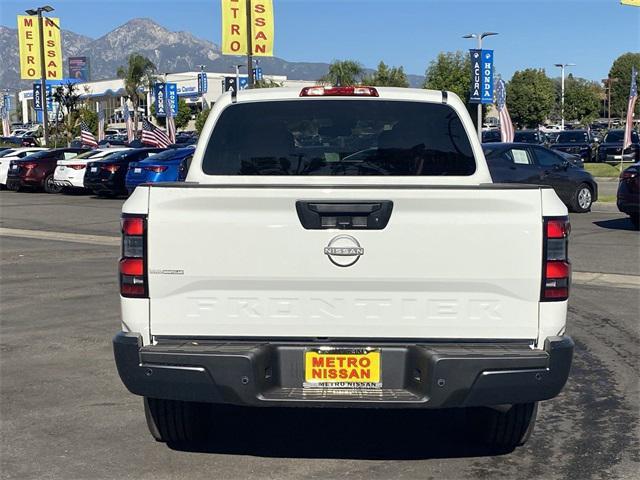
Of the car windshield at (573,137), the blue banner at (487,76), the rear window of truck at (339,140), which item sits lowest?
the car windshield at (573,137)

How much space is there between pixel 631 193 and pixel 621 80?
115084 mm

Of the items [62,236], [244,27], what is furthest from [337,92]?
[244,27]

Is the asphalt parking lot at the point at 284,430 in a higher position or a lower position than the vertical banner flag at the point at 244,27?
lower

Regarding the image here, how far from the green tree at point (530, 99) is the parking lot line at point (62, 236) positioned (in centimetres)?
6988

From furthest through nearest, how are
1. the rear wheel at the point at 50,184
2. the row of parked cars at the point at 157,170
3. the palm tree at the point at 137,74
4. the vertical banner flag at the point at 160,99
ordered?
the palm tree at the point at 137,74, the vertical banner flag at the point at 160,99, the rear wheel at the point at 50,184, the row of parked cars at the point at 157,170

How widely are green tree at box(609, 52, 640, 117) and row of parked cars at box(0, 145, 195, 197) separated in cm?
9613

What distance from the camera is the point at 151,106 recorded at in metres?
92.9

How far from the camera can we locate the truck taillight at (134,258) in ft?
14.0

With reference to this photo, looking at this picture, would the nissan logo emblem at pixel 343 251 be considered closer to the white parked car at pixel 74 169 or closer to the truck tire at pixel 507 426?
the truck tire at pixel 507 426

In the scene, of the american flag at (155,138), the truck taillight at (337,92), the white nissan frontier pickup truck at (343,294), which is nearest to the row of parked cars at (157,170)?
the american flag at (155,138)

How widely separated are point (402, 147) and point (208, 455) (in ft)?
7.01

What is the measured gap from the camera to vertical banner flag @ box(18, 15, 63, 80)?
140 ft

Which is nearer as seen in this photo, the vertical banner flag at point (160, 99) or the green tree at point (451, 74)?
the vertical banner flag at point (160, 99)

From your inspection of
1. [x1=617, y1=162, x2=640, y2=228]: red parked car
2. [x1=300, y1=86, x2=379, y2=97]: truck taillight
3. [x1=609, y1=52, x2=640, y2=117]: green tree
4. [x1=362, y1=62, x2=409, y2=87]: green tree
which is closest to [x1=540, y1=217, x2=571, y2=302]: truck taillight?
[x1=300, y1=86, x2=379, y2=97]: truck taillight
